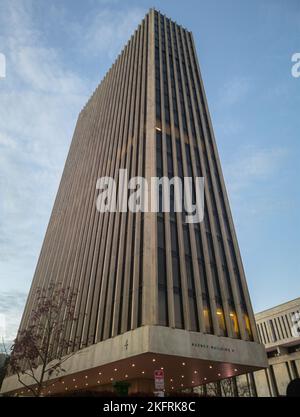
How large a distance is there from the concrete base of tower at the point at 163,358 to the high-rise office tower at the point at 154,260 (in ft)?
0.32

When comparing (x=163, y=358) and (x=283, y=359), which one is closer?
(x=163, y=358)

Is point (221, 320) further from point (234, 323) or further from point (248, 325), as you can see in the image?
point (248, 325)

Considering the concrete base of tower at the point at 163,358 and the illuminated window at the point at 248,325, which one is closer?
the concrete base of tower at the point at 163,358

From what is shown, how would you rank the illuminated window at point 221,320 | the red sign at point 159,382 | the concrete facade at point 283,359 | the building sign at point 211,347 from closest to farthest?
the red sign at point 159,382, the building sign at point 211,347, the illuminated window at point 221,320, the concrete facade at point 283,359

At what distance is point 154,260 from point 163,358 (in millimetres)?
8394

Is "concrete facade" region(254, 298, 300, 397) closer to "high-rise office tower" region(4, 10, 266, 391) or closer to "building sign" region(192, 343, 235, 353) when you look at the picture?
"high-rise office tower" region(4, 10, 266, 391)

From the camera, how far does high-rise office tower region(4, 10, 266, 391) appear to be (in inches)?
1089

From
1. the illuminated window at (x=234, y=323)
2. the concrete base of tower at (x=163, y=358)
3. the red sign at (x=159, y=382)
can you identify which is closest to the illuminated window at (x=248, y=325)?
the concrete base of tower at (x=163, y=358)

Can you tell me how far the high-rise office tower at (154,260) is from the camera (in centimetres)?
2767

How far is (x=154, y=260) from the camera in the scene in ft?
96.2

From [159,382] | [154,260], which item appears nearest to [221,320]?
[154,260]

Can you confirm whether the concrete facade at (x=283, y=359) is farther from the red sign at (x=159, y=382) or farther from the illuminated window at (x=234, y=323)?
the red sign at (x=159, y=382)

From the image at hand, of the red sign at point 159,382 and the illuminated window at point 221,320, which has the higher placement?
the illuminated window at point 221,320
